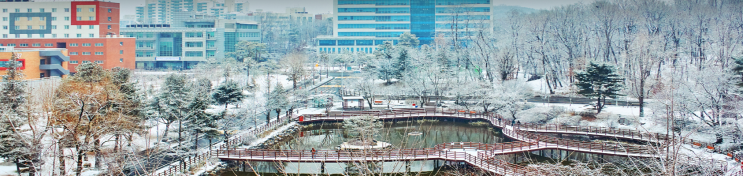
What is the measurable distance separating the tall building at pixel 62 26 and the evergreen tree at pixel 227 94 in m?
42.2

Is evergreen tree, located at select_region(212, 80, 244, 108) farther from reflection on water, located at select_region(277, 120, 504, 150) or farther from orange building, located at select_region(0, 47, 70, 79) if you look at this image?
orange building, located at select_region(0, 47, 70, 79)

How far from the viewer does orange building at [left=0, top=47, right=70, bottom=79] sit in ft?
172

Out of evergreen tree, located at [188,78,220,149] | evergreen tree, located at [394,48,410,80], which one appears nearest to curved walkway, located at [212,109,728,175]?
evergreen tree, located at [188,78,220,149]

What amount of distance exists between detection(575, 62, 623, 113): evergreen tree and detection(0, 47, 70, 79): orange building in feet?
168

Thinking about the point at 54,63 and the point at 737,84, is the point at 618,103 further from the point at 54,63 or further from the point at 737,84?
the point at 54,63

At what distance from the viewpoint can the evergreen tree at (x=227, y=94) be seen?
38.1 m

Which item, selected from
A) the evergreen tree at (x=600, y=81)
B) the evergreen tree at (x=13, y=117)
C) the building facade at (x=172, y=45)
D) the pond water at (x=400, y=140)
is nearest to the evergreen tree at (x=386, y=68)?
the pond water at (x=400, y=140)

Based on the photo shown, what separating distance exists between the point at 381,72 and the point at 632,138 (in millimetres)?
32654

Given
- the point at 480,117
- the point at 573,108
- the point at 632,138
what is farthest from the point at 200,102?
the point at 573,108

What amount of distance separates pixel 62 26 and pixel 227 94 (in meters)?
51.8

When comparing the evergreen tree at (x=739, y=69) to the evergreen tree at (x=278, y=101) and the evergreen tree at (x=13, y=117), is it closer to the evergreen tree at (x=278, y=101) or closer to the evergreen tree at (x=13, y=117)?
the evergreen tree at (x=278, y=101)

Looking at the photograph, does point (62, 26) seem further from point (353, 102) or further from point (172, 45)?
point (353, 102)

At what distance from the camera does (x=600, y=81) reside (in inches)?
1572

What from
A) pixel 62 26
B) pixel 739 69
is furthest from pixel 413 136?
pixel 62 26
